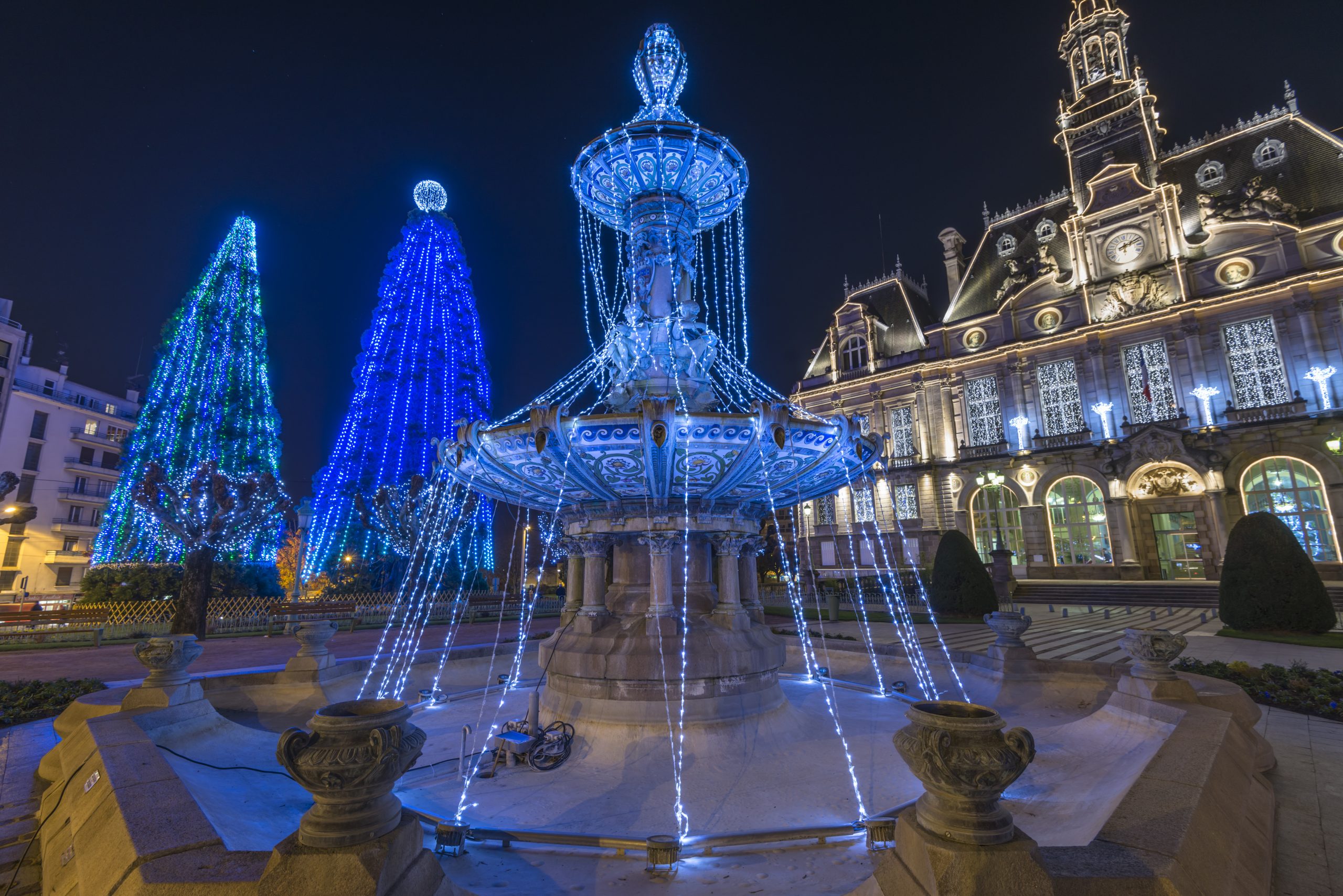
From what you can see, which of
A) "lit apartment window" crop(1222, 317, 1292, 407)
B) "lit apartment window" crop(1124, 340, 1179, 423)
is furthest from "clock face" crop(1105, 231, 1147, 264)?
"lit apartment window" crop(1222, 317, 1292, 407)

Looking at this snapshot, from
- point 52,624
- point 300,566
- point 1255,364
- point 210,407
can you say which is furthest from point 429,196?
point 1255,364

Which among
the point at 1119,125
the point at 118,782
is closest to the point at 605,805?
the point at 118,782

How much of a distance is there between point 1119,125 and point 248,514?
51.0m

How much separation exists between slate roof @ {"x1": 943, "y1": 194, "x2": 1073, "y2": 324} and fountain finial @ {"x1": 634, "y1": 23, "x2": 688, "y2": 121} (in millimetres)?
35619

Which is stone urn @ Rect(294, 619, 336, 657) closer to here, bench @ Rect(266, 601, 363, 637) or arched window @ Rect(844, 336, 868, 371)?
bench @ Rect(266, 601, 363, 637)

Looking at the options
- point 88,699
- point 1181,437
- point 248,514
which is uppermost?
point 1181,437

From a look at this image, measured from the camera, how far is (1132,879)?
2.61 meters

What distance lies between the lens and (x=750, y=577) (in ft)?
31.3

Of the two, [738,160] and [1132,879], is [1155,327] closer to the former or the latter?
[738,160]

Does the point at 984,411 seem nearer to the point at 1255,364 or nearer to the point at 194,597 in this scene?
the point at 1255,364

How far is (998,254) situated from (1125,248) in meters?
8.52

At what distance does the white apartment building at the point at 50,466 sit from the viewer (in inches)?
1478

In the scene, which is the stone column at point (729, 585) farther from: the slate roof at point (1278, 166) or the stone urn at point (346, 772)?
the slate roof at point (1278, 166)

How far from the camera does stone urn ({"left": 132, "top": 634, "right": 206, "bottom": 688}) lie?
648cm
